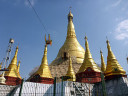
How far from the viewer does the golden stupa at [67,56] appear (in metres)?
22.9

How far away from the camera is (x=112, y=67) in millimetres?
15781

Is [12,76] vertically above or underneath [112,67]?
underneath

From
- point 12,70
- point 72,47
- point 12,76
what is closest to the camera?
point 12,76

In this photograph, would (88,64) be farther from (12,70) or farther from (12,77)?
(12,70)

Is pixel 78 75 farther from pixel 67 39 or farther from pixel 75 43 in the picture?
pixel 67 39

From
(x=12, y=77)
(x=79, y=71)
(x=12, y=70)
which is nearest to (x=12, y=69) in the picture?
(x=12, y=70)

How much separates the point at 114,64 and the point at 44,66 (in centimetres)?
1052

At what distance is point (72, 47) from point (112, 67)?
13474mm

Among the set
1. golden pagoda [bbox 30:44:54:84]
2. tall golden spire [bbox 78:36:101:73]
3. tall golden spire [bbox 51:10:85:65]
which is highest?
tall golden spire [bbox 51:10:85:65]

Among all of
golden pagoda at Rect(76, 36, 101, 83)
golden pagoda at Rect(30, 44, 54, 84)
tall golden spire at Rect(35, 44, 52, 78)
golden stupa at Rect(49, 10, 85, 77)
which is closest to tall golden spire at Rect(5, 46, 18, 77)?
golden pagoda at Rect(30, 44, 54, 84)

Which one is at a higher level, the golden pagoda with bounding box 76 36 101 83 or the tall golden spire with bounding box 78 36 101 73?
the tall golden spire with bounding box 78 36 101 73

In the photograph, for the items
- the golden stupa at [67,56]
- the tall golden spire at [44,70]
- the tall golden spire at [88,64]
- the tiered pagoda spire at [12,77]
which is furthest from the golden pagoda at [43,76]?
the tall golden spire at [88,64]

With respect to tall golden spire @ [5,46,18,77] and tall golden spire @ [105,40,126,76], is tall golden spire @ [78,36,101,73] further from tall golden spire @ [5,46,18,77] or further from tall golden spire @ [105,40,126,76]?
tall golden spire @ [5,46,18,77]

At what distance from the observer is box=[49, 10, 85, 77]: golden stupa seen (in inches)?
901
